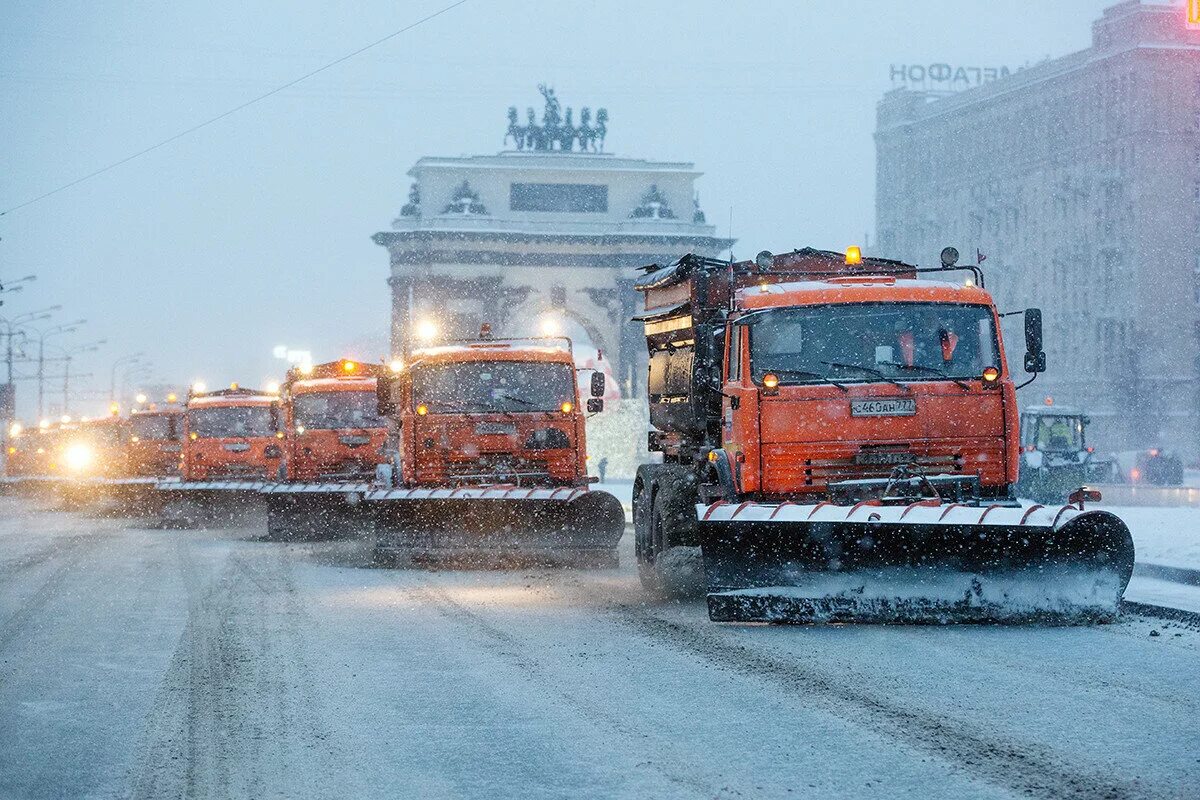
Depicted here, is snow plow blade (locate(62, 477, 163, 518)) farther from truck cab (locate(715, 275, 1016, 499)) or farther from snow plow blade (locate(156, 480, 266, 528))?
truck cab (locate(715, 275, 1016, 499))

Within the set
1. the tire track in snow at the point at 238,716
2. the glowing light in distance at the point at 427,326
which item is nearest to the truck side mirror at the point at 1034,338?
the tire track in snow at the point at 238,716

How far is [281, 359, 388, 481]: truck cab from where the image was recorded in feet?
92.8

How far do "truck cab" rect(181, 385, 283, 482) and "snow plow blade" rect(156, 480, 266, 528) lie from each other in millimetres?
→ 807

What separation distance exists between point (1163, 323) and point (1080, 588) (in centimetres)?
8035

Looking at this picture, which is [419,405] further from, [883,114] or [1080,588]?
[883,114]

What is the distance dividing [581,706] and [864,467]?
4.91m

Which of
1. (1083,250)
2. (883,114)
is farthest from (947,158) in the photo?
(1083,250)

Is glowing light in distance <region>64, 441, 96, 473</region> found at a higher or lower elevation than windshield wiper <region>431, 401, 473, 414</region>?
lower

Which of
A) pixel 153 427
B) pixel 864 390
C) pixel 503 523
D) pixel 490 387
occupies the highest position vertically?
pixel 490 387

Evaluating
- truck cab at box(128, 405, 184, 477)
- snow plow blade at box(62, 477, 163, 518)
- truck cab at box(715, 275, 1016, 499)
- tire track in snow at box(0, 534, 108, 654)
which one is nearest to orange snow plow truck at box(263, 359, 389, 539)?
tire track in snow at box(0, 534, 108, 654)

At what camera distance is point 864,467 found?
1404cm

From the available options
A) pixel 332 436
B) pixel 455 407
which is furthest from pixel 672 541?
pixel 332 436

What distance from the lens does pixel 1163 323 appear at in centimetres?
8938

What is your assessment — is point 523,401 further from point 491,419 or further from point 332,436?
point 332,436
